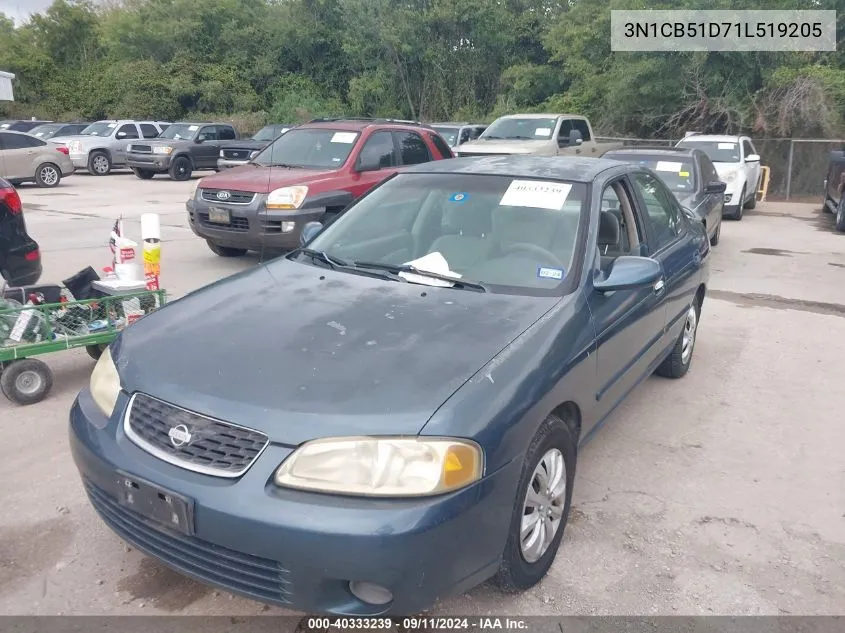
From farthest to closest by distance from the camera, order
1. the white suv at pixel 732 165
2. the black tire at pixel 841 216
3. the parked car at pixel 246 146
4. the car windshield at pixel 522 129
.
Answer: the parked car at pixel 246 146
the car windshield at pixel 522 129
the white suv at pixel 732 165
the black tire at pixel 841 216

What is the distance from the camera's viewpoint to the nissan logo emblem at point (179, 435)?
253 cm

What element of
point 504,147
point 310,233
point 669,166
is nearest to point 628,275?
point 310,233

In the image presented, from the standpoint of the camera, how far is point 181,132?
22.6 metres

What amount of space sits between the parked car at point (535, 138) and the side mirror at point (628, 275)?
11391 mm

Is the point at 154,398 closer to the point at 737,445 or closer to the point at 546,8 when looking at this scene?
the point at 737,445

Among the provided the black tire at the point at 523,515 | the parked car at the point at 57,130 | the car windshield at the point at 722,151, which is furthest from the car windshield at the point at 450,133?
the black tire at the point at 523,515

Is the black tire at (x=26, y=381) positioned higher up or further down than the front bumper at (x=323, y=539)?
further down

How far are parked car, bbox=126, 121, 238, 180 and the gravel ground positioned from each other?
16.8 m

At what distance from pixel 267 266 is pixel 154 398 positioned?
1.37 m

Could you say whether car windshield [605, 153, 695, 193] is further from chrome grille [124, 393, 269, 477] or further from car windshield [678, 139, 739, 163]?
chrome grille [124, 393, 269, 477]

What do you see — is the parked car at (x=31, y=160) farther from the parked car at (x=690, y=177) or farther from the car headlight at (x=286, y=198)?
the parked car at (x=690, y=177)

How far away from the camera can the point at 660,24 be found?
1942 cm

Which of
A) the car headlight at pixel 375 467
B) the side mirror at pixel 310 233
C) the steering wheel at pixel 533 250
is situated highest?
the side mirror at pixel 310 233

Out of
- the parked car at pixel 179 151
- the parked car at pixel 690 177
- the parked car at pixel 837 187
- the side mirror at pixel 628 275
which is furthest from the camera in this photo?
the parked car at pixel 179 151
